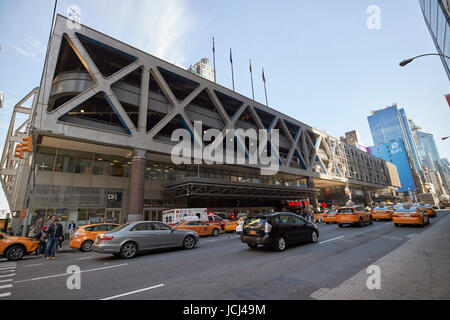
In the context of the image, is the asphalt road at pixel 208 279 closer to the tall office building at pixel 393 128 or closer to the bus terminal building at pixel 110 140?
the bus terminal building at pixel 110 140

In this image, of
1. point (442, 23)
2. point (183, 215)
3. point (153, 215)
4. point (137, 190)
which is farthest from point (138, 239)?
point (442, 23)

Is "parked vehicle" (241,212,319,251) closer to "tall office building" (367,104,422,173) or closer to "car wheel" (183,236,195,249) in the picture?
"car wheel" (183,236,195,249)

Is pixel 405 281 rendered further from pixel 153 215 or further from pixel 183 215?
pixel 153 215

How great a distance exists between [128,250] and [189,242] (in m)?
3.25

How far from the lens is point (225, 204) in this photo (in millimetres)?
36062

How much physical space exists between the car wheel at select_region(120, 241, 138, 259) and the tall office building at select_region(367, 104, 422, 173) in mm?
193276

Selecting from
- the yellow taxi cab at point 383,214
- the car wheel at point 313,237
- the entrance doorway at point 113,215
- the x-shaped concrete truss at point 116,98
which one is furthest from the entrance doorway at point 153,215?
the yellow taxi cab at point 383,214

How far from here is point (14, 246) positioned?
1127 cm

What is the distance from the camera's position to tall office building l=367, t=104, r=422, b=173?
16000 cm

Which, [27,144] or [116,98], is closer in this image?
[27,144]

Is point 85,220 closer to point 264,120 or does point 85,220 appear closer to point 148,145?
point 148,145

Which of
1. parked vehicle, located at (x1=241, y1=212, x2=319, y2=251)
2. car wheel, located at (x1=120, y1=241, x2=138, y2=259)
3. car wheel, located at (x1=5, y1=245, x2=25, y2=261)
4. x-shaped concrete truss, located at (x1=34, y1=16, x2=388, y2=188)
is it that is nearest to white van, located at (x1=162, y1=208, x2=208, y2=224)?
x-shaped concrete truss, located at (x1=34, y1=16, x2=388, y2=188)

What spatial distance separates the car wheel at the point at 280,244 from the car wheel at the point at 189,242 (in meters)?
4.91

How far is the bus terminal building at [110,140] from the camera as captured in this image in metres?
21.1
